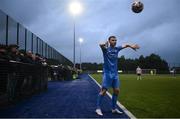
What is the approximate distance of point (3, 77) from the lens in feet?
38.5

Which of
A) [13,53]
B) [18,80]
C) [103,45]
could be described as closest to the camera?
[103,45]

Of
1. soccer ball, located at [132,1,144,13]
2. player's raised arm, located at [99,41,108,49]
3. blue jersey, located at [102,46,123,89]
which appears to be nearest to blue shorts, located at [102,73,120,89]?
blue jersey, located at [102,46,123,89]

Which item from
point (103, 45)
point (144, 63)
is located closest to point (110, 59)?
point (103, 45)

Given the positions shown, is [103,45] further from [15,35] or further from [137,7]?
[15,35]

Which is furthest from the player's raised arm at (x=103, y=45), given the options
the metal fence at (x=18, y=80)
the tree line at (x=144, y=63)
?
the tree line at (x=144, y=63)

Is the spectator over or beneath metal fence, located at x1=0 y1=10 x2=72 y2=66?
beneath

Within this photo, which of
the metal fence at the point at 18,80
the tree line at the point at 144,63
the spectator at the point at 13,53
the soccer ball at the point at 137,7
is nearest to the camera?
the metal fence at the point at 18,80

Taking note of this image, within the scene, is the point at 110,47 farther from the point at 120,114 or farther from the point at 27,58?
the point at 27,58

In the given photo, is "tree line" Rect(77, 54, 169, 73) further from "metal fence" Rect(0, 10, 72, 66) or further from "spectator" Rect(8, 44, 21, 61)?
"spectator" Rect(8, 44, 21, 61)

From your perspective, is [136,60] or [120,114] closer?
[120,114]

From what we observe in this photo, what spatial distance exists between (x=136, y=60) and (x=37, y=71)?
13825cm

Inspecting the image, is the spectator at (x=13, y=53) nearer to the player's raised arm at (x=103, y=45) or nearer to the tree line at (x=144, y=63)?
the player's raised arm at (x=103, y=45)

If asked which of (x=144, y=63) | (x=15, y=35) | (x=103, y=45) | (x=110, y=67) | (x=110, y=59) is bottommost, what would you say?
(x=110, y=67)

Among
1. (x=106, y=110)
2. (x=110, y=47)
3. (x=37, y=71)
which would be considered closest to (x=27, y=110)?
(x=106, y=110)
